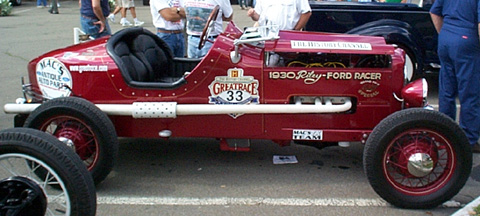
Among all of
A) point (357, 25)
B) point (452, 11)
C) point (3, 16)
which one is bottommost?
A: point (3, 16)

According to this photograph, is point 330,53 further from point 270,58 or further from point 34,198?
point 34,198

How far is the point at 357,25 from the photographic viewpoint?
7.24 m

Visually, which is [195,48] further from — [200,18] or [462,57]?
[462,57]

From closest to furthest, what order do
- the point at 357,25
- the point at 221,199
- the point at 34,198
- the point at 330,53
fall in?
the point at 34,198, the point at 221,199, the point at 330,53, the point at 357,25

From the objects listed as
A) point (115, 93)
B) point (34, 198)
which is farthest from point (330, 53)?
point (34, 198)

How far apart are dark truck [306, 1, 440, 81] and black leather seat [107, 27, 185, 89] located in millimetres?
2907

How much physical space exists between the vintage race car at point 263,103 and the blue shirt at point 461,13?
887mm

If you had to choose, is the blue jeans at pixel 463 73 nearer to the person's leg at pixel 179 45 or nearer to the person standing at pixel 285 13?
the person standing at pixel 285 13

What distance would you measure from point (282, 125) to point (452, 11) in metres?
2.01

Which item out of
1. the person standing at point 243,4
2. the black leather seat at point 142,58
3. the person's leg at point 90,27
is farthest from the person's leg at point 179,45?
the person standing at point 243,4

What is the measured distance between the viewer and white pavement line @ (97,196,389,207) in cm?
385

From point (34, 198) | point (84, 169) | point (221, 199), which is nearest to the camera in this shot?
point (34, 198)

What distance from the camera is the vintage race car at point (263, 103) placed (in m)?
3.74

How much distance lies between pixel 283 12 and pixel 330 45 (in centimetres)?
169
